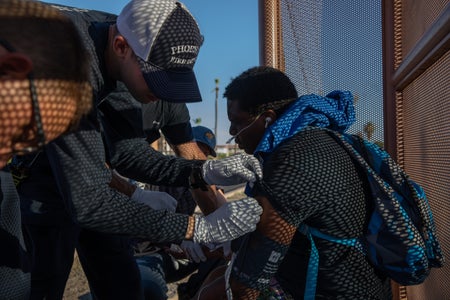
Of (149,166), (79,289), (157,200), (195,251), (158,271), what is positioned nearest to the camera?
(149,166)

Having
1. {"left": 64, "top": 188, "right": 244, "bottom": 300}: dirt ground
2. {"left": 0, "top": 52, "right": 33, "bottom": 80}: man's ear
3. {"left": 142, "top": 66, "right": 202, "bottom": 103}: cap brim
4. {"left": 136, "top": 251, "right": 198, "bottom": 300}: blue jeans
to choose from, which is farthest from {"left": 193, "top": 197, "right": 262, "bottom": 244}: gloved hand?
{"left": 64, "top": 188, "right": 244, "bottom": 300}: dirt ground

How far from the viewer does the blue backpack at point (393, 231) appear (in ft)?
5.75

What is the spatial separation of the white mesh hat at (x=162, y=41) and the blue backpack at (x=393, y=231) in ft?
2.02

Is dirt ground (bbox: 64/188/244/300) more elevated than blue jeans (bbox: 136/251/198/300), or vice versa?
blue jeans (bbox: 136/251/198/300)

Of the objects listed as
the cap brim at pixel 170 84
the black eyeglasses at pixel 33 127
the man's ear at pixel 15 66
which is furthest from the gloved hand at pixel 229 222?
the man's ear at pixel 15 66

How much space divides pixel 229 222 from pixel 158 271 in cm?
163

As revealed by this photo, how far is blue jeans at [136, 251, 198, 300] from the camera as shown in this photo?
3.21 m

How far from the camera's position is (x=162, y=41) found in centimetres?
189

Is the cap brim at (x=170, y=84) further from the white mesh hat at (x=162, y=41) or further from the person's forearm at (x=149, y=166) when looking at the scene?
the person's forearm at (x=149, y=166)

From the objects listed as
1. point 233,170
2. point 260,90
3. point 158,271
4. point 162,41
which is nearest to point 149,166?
point 233,170

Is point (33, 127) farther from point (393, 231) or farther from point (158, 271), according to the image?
point (158, 271)

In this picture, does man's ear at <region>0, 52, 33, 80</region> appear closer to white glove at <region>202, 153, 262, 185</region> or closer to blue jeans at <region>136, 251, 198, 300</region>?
white glove at <region>202, 153, 262, 185</region>

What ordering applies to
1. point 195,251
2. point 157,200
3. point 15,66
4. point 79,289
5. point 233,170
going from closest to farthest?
1. point 15,66
2. point 233,170
3. point 195,251
4. point 157,200
5. point 79,289

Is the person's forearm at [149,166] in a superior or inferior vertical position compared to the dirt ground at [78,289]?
superior
